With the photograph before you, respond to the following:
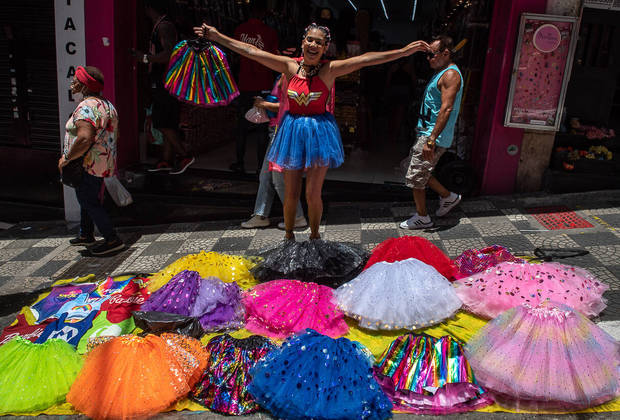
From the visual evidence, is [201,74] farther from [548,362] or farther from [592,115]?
[592,115]

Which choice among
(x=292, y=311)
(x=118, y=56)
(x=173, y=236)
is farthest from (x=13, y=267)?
(x=292, y=311)

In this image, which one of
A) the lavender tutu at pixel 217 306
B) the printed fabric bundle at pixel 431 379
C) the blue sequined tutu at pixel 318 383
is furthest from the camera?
the lavender tutu at pixel 217 306

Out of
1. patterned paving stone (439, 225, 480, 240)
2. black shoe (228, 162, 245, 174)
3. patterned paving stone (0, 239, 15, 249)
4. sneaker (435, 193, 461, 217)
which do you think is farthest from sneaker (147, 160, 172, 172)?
patterned paving stone (439, 225, 480, 240)

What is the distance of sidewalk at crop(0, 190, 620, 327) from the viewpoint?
16.6ft

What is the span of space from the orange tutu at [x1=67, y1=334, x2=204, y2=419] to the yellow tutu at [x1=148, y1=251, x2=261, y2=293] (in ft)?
3.89

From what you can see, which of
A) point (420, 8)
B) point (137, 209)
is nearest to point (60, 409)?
point (137, 209)

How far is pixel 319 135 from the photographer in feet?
14.4

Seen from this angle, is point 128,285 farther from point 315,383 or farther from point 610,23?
point 610,23

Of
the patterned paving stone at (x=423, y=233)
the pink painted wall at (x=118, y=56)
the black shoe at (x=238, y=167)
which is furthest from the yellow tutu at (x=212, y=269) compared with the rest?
the pink painted wall at (x=118, y=56)

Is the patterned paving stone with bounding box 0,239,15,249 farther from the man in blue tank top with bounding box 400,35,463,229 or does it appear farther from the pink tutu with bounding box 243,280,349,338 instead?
the man in blue tank top with bounding box 400,35,463,229

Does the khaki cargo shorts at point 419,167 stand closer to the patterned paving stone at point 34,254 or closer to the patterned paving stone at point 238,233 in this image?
the patterned paving stone at point 238,233

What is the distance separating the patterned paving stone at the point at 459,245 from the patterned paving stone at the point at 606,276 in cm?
106

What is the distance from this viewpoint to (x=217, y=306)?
3.93 m

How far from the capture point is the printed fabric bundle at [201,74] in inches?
221
